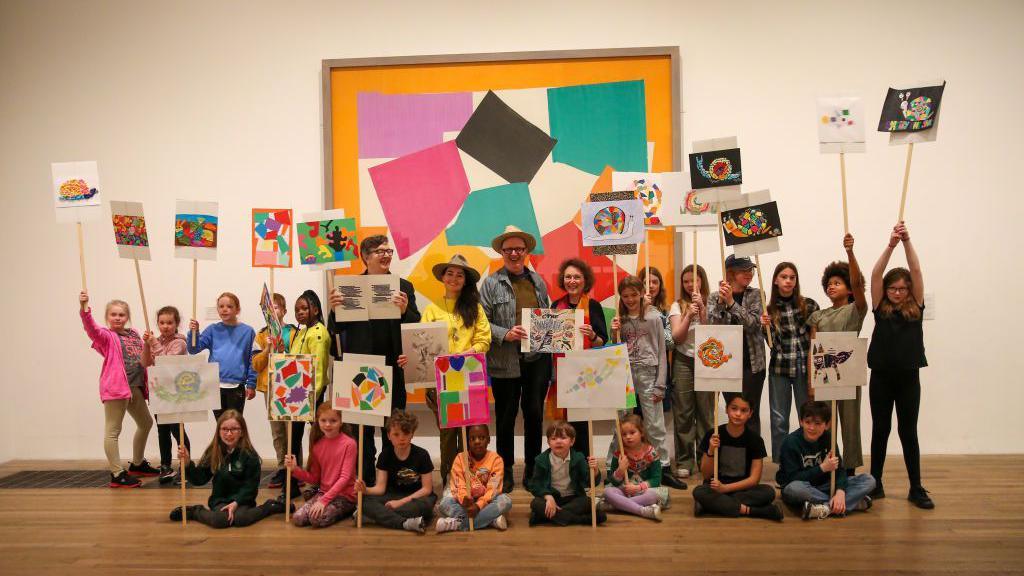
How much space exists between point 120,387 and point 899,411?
4.83 m

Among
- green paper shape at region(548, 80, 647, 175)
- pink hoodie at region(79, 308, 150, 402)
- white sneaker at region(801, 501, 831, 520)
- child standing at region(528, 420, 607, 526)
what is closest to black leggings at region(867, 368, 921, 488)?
→ white sneaker at region(801, 501, 831, 520)

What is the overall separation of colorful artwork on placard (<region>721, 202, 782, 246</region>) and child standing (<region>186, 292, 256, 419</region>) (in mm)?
3168

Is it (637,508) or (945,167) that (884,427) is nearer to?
(637,508)

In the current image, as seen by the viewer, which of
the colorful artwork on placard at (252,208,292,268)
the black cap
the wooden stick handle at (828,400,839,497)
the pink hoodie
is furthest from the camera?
the pink hoodie

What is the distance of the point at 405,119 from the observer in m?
5.84

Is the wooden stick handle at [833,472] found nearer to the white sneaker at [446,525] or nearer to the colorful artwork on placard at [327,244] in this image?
the white sneaker at [446,525]

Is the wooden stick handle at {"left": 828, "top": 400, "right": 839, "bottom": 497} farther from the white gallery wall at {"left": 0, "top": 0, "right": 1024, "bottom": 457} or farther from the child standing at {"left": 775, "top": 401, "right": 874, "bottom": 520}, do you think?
the white gallery wall at {"left": 0, "top": 0, "right": 1024, "bottom": 457}

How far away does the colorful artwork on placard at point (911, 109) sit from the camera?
429cm

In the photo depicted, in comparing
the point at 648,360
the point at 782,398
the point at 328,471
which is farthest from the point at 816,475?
the point at 328,471

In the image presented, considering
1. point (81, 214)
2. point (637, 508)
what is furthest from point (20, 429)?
point (637, 508)

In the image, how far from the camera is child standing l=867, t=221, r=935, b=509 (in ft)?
13.9

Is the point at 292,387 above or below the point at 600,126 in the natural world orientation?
below

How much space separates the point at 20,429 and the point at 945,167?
731 centimetres

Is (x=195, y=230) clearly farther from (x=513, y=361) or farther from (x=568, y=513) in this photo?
(x=568, y=513)
